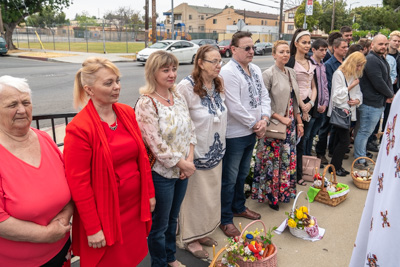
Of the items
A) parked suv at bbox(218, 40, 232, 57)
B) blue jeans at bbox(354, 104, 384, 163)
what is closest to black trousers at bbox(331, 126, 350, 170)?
blue jeans at bbox(354, 104, 384, 163)

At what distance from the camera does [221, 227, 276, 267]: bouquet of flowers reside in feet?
8.97

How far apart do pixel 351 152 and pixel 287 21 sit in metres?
83.3

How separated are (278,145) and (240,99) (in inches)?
34.7

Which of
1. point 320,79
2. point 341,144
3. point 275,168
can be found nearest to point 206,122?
point 275,168

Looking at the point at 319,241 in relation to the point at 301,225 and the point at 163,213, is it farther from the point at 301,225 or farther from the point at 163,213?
the point at 163,213

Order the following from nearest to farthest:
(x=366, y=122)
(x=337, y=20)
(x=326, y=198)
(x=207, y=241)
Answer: (x=207, y=241), (x=326, y=198), (x=366, y=122), (x=337, y=20)

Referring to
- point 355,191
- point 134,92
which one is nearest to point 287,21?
point 134,92

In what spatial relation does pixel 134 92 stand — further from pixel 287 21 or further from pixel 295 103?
pixel 287 21

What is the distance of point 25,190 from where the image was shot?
1744 mm

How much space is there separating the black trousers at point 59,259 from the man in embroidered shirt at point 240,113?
5.88 ft

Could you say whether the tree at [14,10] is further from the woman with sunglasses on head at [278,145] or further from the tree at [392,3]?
the tree at [392,3]

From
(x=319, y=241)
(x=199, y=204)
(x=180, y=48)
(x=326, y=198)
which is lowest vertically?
(x=319, y=241)

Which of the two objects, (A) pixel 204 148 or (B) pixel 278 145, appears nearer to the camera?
(A) pixel 204 148

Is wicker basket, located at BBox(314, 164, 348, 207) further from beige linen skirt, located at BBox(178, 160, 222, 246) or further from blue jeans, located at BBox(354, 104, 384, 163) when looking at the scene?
beige linen skirt, located at BBox(178, 160, 222, 246)
